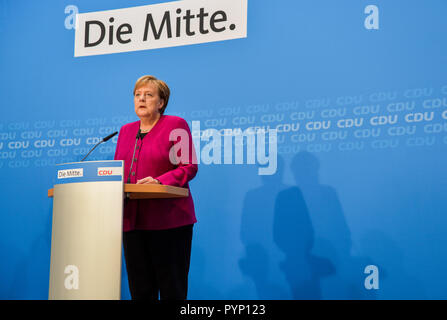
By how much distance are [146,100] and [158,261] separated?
0.75 m

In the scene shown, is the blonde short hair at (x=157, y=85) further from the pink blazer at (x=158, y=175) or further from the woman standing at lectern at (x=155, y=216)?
the pink blazer at (x=158, y=175)

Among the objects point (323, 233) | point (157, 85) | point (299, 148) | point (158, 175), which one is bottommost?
point (323, 233)

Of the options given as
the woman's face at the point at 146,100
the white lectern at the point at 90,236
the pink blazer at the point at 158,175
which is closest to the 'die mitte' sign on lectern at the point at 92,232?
the white lectern at the point at 90,236

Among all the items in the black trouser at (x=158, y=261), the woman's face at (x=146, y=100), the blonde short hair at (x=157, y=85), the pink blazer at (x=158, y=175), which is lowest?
the black trouser at (x=158, y=261)

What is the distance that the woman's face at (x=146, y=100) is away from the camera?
2.31 metres

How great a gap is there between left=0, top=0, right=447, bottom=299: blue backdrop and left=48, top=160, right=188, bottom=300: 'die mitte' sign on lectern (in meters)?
1.38

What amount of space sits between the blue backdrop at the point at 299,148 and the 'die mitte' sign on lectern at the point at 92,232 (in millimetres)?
1381

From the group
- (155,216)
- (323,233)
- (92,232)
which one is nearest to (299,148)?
(323,233)

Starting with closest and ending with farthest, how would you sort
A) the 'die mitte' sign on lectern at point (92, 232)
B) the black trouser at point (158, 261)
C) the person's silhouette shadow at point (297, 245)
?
1. the 'die mitte' sign on lectern at point (92, 232)
2. the black trouser at point (158, 261)
3. the person's silhouette shadow at point (297, 245)

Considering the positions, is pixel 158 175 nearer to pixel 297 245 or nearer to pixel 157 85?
pixel 157 85

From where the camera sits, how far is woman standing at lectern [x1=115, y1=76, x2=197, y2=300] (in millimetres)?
2156

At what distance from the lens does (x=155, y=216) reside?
2.16 meters

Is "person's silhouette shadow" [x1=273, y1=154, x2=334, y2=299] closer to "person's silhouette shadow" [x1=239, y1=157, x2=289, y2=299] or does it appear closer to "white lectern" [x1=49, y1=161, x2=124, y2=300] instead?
"person's silhouette shadow" [x1=239, y1=157, x2=289, y2=299]
